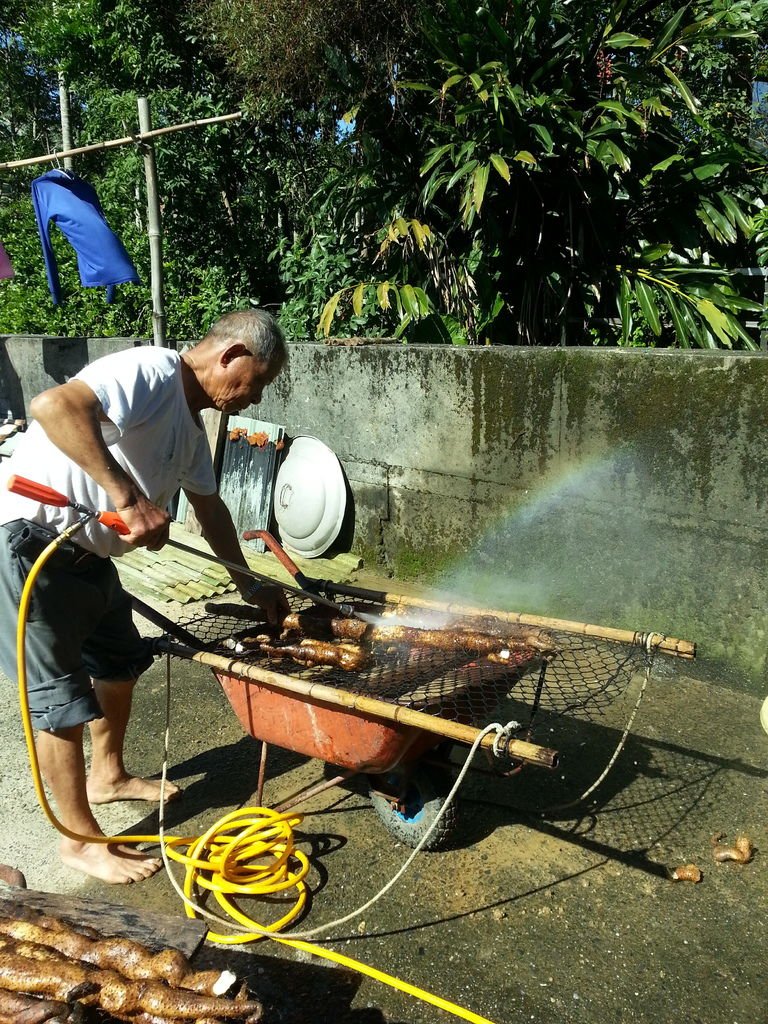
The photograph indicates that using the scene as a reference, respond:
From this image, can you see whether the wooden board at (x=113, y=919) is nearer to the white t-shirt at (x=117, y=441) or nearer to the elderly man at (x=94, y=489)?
the elderly man at (x=94, y=489)

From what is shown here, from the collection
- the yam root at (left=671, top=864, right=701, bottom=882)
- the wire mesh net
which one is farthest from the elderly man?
the yam root at (left=671, top=864, right=701, bottom=882)

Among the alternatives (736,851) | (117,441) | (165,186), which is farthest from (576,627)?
(165,186)

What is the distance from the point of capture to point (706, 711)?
4102 millimetres

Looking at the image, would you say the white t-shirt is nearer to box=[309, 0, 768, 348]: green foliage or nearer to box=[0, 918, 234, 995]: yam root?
box=[0, 918, 234, 995]: yam root

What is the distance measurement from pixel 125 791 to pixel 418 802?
1326mm

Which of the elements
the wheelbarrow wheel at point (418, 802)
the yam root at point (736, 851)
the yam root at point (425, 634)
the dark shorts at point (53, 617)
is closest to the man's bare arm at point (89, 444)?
the dark shorts at point (53, 617)

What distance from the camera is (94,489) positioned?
2.68m

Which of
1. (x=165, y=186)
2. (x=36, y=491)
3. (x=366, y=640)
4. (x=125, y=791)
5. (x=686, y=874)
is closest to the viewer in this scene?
(x=36, y=491)

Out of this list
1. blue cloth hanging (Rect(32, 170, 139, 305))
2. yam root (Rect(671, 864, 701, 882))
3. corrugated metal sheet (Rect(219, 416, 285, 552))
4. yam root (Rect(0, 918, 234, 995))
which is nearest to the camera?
yam root (Rect(0, 918, 234, 995))

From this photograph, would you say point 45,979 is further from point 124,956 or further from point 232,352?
point 232,352

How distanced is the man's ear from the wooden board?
68.6 inches

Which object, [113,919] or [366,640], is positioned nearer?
[113,919]

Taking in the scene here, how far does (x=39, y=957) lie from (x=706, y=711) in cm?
341

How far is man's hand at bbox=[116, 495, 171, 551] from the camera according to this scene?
249 centimetres
